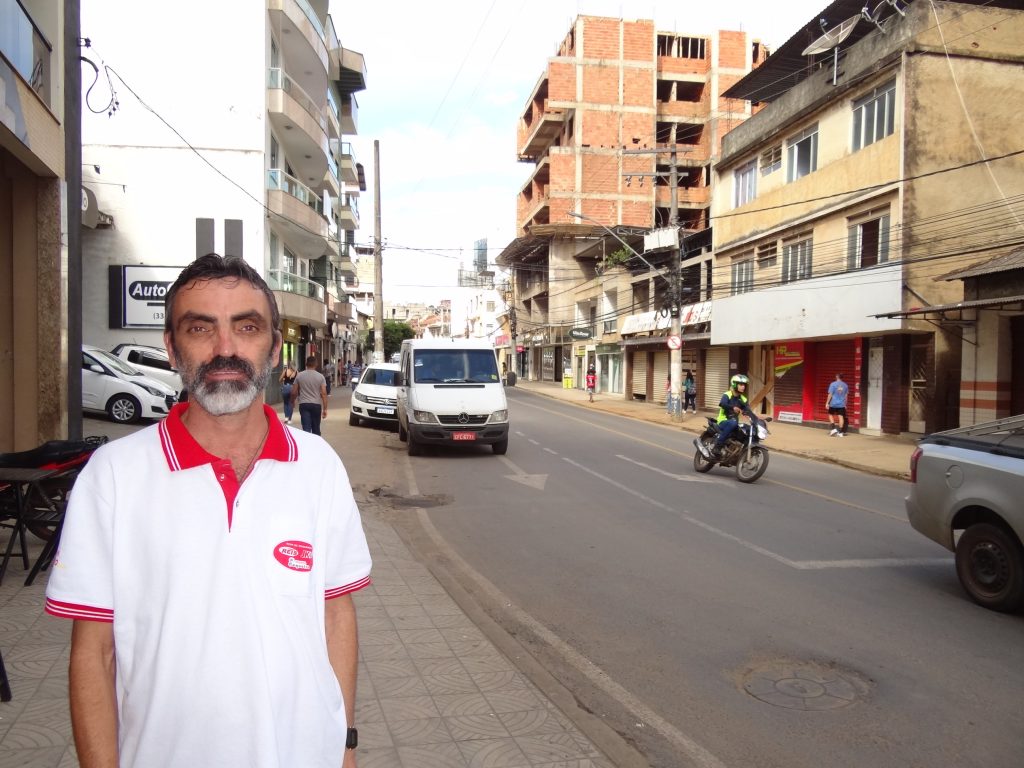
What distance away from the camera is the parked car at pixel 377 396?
19719 millimetres

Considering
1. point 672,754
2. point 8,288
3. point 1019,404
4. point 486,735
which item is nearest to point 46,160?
point 8,288

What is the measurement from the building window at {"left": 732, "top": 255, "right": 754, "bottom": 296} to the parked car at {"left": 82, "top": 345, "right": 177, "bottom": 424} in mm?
18878

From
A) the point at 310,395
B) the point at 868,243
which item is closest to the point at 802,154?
the point at 868,243

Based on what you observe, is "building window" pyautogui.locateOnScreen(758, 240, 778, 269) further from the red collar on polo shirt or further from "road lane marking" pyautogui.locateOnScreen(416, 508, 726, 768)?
the red collar on polo shirt

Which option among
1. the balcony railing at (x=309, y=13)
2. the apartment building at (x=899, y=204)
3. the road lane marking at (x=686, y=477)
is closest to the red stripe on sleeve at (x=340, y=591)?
the road lane marking at (x=686, y=477)

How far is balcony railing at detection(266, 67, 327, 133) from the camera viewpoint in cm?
2569

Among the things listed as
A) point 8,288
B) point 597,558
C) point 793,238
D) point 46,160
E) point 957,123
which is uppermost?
point 957,123

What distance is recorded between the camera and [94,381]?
55.5 feet

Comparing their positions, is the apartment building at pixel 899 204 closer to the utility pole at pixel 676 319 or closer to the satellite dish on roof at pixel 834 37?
the satellite dish on roof at pixel 834 37

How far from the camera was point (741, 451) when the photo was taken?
40.0ft

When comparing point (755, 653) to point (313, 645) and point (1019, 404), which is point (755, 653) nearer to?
point (313, 645)

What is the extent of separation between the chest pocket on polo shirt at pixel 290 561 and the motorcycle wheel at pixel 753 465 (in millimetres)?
11087

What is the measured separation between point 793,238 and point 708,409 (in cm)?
890

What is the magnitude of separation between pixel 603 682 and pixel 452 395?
33.5 feet
